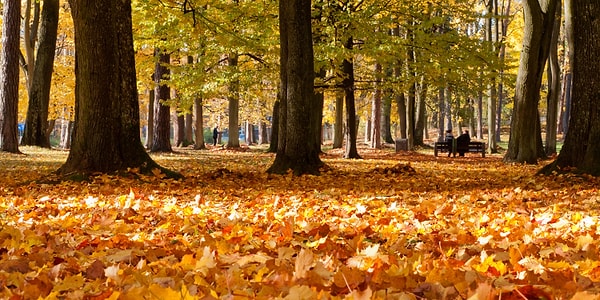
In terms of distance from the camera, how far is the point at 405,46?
1595 cm

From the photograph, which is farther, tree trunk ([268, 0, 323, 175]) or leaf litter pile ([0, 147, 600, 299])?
tree trunk ([268, 0, 323, 175])

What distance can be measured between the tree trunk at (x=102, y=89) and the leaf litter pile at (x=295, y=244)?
838 mm

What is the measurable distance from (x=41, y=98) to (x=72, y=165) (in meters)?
11.2

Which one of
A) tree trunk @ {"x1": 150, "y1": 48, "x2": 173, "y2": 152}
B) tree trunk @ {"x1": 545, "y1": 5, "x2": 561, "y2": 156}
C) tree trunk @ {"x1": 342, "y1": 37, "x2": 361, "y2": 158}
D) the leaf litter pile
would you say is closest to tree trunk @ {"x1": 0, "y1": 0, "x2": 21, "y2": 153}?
tree trunk @ {"x1": 150, "y1": 48, "x2": 173, "y2": 152}

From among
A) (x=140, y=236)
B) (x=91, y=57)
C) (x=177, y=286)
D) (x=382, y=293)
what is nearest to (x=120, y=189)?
(x=91, y=57)

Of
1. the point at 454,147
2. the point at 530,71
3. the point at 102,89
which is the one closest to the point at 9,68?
the point at 102,89

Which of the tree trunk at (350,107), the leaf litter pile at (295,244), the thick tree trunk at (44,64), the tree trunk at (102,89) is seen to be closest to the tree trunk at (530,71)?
the tree trunk at (350,107)

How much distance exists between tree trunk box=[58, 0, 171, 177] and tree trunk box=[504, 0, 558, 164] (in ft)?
34.5

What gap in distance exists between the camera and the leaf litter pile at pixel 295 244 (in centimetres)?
217

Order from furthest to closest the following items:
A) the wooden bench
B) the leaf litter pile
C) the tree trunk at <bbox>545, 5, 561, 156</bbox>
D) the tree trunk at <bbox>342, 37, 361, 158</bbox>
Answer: the wooden bench → the tree trunk at <bbox>545, 5, 561, 156</bbox> → the tree trunk at <bbox>342, 37, 361, 158</bbox> → the leaf litter pile

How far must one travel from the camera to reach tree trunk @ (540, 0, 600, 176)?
8.51 metres

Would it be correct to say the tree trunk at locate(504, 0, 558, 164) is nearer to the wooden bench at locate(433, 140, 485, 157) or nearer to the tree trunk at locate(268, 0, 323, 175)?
the wooden bench at locate(433, 140, 485, 157)

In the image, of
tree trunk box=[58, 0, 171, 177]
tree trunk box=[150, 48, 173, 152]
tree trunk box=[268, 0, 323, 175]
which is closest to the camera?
tree trunk box=[58, 0, 171, 177]

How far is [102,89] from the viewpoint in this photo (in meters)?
8.36
